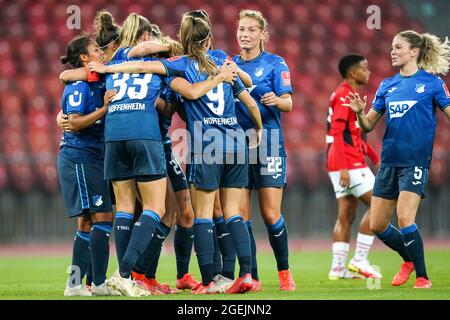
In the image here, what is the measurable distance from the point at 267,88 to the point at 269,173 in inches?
29.8

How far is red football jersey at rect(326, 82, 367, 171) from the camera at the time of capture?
983cm

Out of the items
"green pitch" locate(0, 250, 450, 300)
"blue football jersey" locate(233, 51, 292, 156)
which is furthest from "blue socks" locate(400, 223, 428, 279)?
"blue football jersey" locate(233, 51, 292, 156)

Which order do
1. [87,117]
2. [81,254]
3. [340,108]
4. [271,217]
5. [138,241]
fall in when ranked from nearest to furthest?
[138,241]
[87,117]
[81,254]
[271,217]
[340,108]

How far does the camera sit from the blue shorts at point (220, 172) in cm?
712

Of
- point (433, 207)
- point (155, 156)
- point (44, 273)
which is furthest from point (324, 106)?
point (155, 156)

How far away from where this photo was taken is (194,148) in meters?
7.18

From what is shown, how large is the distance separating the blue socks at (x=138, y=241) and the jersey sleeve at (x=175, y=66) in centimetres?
113

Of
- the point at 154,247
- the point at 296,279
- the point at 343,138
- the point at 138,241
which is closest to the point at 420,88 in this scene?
the point at 343,138

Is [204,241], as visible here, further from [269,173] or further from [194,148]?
[269,173]

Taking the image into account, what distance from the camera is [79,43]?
25.0 ft

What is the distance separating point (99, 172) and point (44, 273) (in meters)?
3.36

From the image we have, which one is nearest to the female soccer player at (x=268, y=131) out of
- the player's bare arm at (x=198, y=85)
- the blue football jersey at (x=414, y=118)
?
the player's bare arm at (x=198, y=85)

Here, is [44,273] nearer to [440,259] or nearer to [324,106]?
[440,259]

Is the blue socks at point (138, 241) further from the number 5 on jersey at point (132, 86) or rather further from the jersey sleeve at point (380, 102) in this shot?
the jersey sleeve at point (380, 102)
